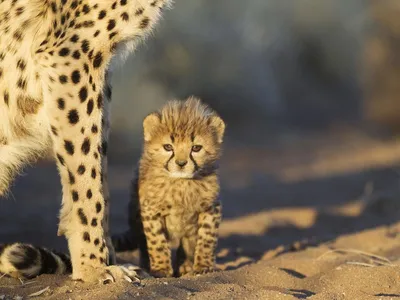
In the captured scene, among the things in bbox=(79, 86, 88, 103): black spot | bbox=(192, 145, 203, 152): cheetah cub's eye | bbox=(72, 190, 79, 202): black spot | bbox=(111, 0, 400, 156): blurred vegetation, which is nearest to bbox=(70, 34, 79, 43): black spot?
bbox=(79, 86, 88, 103): black spot

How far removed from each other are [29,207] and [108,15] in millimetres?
3609

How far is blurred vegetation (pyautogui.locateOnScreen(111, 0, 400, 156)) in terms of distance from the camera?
12492 millimetres

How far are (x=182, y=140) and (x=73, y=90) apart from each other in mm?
693

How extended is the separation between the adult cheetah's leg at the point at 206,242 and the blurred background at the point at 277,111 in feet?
3.30

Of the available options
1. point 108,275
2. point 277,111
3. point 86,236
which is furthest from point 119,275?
point 277,111

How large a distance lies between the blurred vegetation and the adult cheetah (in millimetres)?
6152

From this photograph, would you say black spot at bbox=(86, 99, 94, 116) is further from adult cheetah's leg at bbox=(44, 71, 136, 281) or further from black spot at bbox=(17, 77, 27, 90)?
black spot at bbox=(17, 77, 27, 90)

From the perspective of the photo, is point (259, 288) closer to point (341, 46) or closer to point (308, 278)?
point (308, 278)

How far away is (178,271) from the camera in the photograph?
5164mm

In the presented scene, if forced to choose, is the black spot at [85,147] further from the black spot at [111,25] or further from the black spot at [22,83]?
the black spot at [111,25]

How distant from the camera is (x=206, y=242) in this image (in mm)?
5039

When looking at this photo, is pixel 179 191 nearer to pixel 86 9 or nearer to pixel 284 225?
pixel 86 9

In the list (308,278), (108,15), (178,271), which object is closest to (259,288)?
(308,278)

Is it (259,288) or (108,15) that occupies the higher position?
(108,15)
